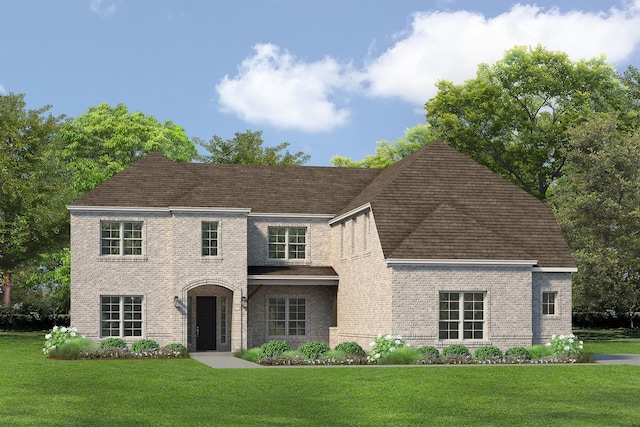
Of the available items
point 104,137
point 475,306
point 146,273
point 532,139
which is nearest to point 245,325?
point 146,273

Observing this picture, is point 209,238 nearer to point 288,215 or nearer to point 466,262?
point 288,215

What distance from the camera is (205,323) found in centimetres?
3897

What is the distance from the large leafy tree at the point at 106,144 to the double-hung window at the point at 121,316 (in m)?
18.4

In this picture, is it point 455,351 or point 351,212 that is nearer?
point 455,351

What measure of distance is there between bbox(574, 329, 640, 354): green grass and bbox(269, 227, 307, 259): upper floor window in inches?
495

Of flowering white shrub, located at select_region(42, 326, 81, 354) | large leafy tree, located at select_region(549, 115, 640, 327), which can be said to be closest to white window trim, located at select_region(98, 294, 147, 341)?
flowering white shrub, located at select_region(42, 326, 81, 354)

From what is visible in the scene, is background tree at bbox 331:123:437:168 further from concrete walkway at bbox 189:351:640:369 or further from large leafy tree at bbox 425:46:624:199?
concrete walkway at bbox 189:351:640:369

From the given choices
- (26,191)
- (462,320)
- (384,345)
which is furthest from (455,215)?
(26,191)

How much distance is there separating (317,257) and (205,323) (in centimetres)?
557

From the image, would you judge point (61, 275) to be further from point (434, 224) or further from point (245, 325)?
point (434, 224)

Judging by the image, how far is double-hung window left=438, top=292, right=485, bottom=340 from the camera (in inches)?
1268

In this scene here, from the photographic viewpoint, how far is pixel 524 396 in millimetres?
20875

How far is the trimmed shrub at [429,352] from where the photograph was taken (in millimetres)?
30281

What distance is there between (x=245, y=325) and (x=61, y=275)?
22.4 metres
